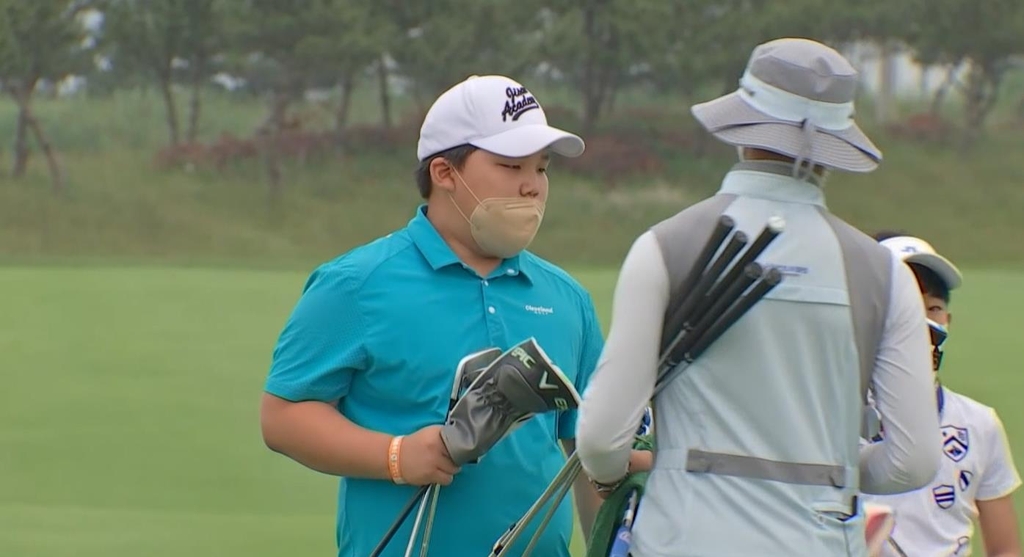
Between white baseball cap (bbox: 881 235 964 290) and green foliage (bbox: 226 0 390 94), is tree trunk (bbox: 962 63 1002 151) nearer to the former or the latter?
green foliage (bbox: 226 0 390 94)

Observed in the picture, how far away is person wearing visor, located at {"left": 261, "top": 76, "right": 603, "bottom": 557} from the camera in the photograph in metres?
2.53

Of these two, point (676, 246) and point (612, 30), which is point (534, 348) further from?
point (612, 30)

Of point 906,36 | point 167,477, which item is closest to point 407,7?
point 906,36

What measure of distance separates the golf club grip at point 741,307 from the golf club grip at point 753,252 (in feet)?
0.09

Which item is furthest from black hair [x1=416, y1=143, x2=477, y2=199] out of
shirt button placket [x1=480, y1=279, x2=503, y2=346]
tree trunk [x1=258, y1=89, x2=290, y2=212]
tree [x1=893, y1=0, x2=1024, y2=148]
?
tree [x1=893, y1=0, x2=1024, y2=148]

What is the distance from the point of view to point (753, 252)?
211 centimetres

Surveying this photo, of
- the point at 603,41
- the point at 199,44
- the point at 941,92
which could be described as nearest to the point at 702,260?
the point at 199,44

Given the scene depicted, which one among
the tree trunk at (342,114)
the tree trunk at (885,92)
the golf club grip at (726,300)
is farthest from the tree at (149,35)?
the golf club grip at (726,300)

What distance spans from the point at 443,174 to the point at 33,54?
86.0 feet

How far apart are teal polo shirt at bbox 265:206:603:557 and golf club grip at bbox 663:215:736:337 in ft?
1.66

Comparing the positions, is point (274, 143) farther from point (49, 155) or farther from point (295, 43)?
point (49, 155)

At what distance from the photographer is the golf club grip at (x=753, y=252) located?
209 centimetres

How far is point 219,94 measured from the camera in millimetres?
30562

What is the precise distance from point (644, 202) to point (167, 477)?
2130 centimetres
